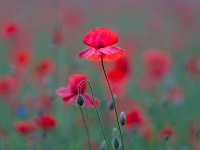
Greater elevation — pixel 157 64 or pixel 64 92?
pixel 64 92

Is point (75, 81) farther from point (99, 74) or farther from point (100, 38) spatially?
point (99, 74)

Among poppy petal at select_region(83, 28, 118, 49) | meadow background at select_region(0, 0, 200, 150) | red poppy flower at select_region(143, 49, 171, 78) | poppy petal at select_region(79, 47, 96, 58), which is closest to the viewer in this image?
poppy petal at select_region(79, 47, 96, 58)

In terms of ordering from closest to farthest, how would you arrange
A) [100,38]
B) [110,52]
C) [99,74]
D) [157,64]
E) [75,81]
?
1. [110,52]
2. [100,38]
3. [75,81]
4. [157,64]
5. [99,74]

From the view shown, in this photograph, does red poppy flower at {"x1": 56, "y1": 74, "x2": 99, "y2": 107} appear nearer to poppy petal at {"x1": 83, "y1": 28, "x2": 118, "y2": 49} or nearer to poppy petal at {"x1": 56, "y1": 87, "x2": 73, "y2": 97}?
poppy petal at {"x1": 56, "y1": 87, "x2": 73, "y2": 97}

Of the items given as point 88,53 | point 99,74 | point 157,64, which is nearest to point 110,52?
point 88,53

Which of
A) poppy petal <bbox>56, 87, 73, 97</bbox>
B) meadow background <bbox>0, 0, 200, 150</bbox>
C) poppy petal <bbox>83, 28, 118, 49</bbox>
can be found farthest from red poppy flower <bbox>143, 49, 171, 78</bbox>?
poppy petal <bbox>83, 28, 118, 49</bbox>

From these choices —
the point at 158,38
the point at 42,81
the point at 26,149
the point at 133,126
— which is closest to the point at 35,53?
the point at 158,38
